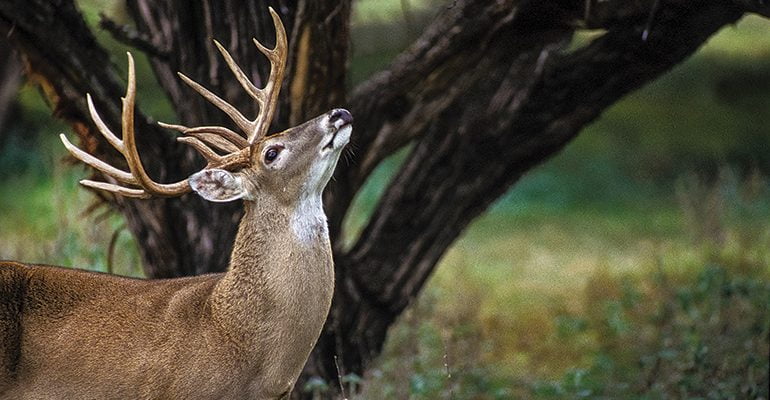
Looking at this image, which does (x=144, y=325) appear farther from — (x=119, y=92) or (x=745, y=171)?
(x=745, y=171)

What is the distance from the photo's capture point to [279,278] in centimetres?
476

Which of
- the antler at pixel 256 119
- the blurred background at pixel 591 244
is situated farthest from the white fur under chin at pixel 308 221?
the blurred background at pixel 591 244

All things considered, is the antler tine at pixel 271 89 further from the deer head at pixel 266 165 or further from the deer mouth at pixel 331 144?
the deer mouth at pixel 331 144

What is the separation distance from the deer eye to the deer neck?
0.45 feet

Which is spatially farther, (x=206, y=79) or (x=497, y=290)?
(x=497, y=290)

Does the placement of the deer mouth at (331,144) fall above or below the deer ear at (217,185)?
below

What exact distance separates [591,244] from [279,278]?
6.47 m

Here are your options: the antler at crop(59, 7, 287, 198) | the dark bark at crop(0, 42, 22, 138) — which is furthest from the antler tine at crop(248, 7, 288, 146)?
the dark bark at crop(0, 42, 22, 138)

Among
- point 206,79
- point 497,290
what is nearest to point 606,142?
point 497,290

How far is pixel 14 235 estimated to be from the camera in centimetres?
1066

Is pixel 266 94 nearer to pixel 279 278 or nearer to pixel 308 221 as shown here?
pixel 308 221

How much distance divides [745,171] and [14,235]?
6.09 meters

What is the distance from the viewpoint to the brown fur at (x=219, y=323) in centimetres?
470

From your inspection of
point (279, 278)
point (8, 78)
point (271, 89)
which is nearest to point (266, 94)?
point (271, 89)
